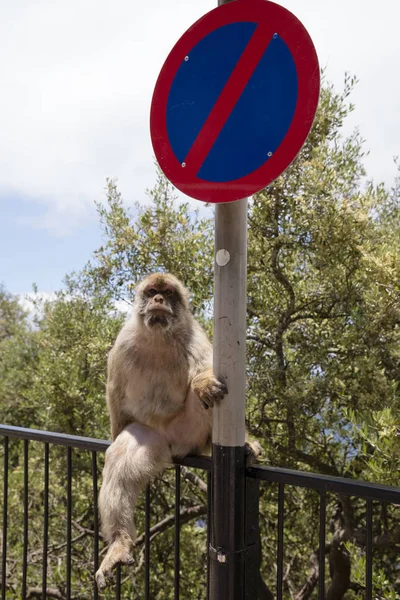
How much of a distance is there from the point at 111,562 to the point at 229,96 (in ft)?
6.22

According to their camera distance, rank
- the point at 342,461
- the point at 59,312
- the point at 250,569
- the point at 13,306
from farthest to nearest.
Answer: the point at 13,306, the point at 59,312, the point at 342,461, the point at 250,569

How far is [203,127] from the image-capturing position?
5.85 feet

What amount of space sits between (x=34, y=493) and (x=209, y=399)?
7281 mm

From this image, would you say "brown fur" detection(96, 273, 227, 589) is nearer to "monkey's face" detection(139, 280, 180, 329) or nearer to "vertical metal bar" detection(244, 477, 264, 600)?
"monkey's face" detection(139, 280, 180, 329)

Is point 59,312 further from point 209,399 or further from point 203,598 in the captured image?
point 209,399

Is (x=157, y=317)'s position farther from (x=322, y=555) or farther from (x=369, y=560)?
(x=369, y=560)

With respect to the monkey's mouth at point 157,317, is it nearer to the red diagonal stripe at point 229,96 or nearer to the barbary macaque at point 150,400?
the barbary macaque at point 150,400

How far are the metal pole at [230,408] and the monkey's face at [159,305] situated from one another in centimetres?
106

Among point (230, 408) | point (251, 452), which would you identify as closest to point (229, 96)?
point (230, 408)

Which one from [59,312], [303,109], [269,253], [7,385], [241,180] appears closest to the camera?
[303,109]

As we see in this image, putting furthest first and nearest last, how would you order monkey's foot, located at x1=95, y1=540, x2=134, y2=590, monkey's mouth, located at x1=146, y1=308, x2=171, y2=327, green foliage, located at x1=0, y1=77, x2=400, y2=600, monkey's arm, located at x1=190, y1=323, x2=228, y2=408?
1. green foliage, located at x1=0, y1=77, x2=400, y2=600
2. monkey's mouth, located at x1=146, y1=308, x2=171, y2=327
3. monkey's foot, located at x1=95, y1=540, x2=134, y2=590
4. monkey's arm, located at x1=190, y1=323, x2=228, y2=408

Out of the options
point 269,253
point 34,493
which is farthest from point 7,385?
point 269,253

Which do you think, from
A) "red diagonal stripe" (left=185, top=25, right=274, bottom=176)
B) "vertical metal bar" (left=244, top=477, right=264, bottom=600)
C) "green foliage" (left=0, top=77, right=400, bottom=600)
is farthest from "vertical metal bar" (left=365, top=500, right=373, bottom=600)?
"green foliage" (left=0, top=77, right=400, bottom=600)

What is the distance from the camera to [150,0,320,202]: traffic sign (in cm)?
164
